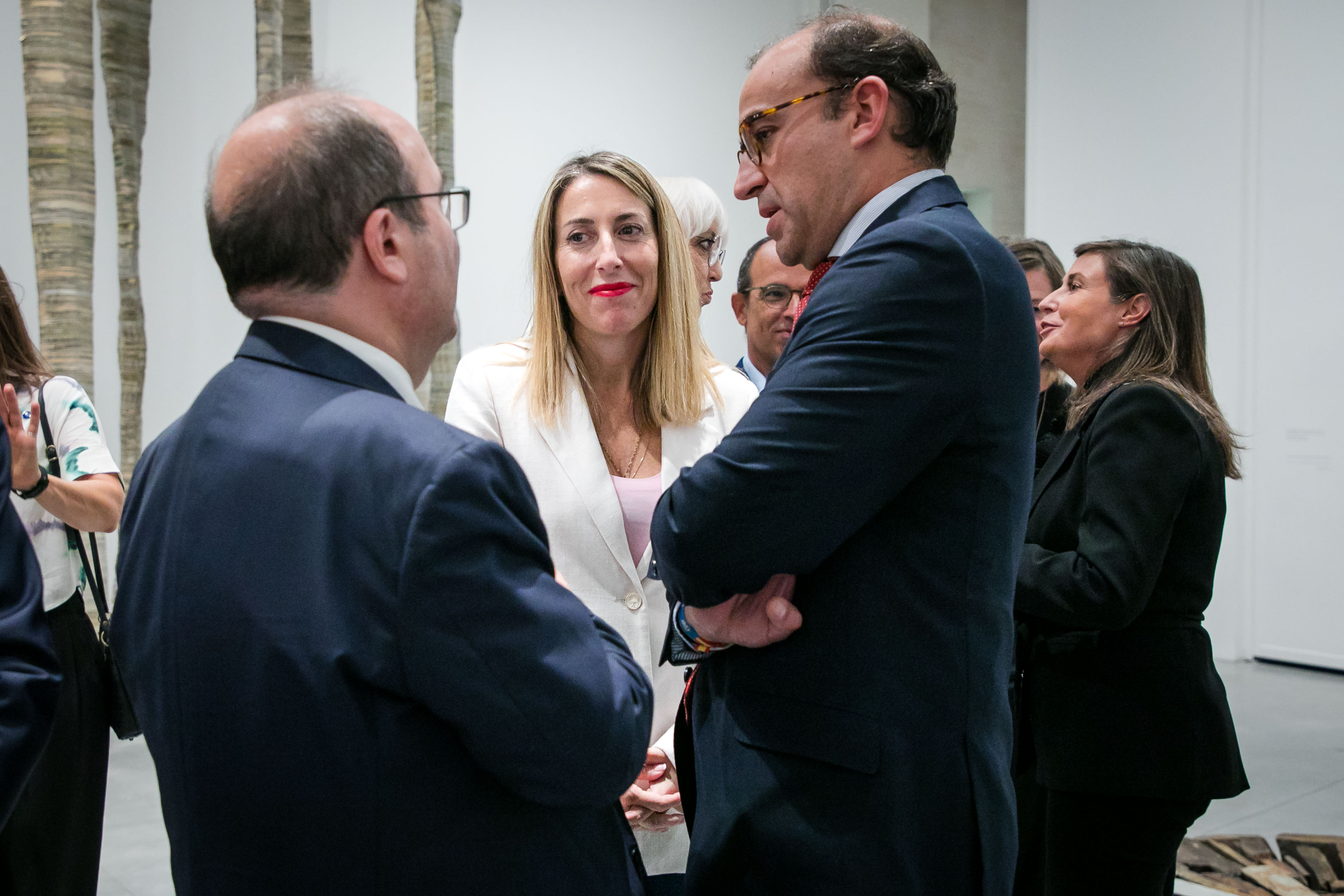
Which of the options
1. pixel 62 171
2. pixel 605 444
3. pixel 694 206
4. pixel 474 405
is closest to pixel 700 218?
pixel 694 206

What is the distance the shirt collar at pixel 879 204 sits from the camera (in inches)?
56.7

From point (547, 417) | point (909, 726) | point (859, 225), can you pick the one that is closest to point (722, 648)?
point (909, 726)

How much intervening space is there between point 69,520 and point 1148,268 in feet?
8.58

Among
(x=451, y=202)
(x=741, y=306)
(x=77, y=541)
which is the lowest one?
(x=77, y=541)

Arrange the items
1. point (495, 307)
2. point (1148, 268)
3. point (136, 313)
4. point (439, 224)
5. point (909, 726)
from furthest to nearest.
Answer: point (495, 307) < point (136, 313) < point (1148, 268) < point (909, 726) < point (439, 224)

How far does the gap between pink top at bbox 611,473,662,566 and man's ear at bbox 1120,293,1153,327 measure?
131 cm

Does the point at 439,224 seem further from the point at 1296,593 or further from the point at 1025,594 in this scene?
the point at 1296,593

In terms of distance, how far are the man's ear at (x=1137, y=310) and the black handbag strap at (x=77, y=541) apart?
2.44 metres

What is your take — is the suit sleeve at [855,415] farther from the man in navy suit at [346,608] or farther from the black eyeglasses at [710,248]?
the black eyeglasses at [710,248]

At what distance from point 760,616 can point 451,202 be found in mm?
635

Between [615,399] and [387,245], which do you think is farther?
[615,399]

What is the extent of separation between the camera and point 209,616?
39.8 inches

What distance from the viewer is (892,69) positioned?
1477mm

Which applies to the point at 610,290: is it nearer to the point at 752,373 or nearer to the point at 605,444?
the point at 605,444
